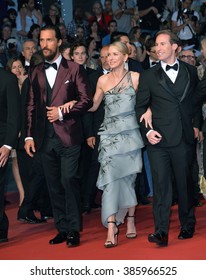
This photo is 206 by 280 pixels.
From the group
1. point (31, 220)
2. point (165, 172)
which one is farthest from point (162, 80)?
point (31, 220)

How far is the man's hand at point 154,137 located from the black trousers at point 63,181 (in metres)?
0.70

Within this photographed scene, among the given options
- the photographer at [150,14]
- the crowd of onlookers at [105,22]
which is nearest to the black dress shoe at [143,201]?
the crowd of onlookers at [105,22]

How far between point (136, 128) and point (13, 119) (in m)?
1.20

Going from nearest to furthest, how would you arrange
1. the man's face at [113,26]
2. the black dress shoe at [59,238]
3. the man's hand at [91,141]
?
1. the black dress shoe at [59,238]
2. the man's hand at [91,141]
3. the man's face at [113,26]

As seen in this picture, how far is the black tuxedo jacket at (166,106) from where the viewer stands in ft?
24.8

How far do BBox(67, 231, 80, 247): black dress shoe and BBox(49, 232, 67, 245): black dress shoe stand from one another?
7.3 inches

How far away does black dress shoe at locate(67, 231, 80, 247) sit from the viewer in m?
7.63

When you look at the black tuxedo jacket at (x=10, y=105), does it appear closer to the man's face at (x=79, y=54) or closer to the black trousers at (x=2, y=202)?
the black trousers at (x=2, y=202)

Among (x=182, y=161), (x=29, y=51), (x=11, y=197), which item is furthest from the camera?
(x=11, y=197)

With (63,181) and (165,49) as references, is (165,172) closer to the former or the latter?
(63,181)

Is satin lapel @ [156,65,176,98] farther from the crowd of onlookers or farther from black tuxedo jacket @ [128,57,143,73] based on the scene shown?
the crowd of onlookers

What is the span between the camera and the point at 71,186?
769 cm
